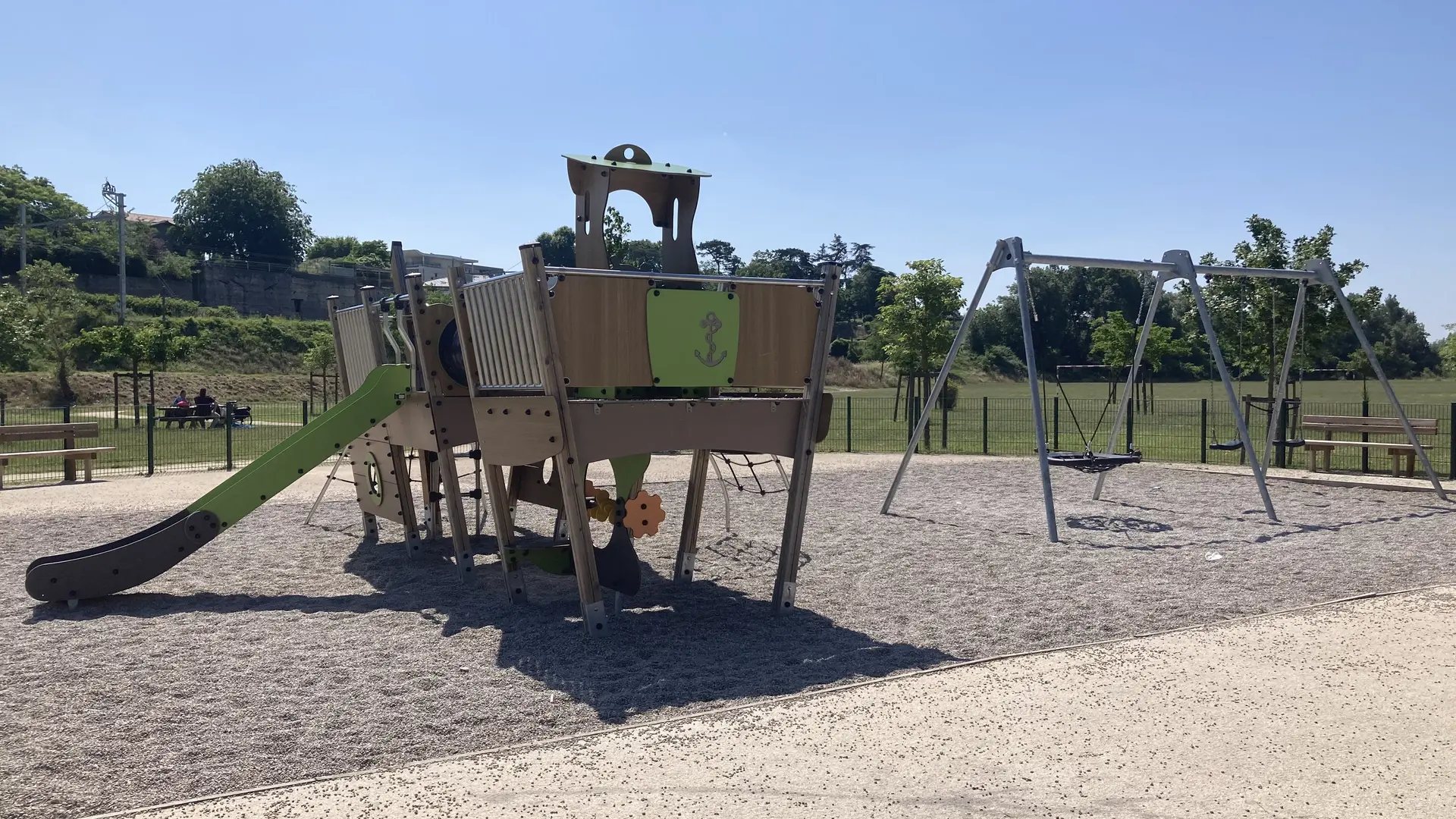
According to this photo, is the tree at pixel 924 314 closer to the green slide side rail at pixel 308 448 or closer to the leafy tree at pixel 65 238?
the green slide side rail at pixel 308 448

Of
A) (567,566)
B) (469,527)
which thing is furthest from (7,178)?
(567,566)

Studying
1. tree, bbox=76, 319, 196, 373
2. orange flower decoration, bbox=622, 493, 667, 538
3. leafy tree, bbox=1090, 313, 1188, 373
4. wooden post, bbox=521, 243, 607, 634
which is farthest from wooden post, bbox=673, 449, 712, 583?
leafy tree, bbox=1090, 313, 1188, 373

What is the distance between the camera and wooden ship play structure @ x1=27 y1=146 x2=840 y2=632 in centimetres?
640

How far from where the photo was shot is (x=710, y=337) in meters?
6.75

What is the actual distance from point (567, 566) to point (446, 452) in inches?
58.6

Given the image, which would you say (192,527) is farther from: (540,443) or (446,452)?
(540,443)

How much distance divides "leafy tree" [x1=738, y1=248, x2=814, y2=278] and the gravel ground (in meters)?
93.1

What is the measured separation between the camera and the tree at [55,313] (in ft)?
132

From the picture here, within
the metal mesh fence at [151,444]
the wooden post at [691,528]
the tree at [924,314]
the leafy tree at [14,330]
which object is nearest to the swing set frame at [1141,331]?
the wooden post at [691,528]

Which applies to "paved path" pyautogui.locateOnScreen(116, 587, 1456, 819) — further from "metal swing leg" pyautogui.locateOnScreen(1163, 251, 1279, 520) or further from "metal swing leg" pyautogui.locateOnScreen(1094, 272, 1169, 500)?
"metal swing leg" pyautogui.locateOnScreen(1094, 272, 1169, 500)

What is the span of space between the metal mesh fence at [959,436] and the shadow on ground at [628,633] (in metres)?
5.92

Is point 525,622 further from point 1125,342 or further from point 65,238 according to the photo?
point 65,238

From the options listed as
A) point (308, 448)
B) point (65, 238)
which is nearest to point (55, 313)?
point (65, 238)

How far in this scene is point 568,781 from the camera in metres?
4.17
